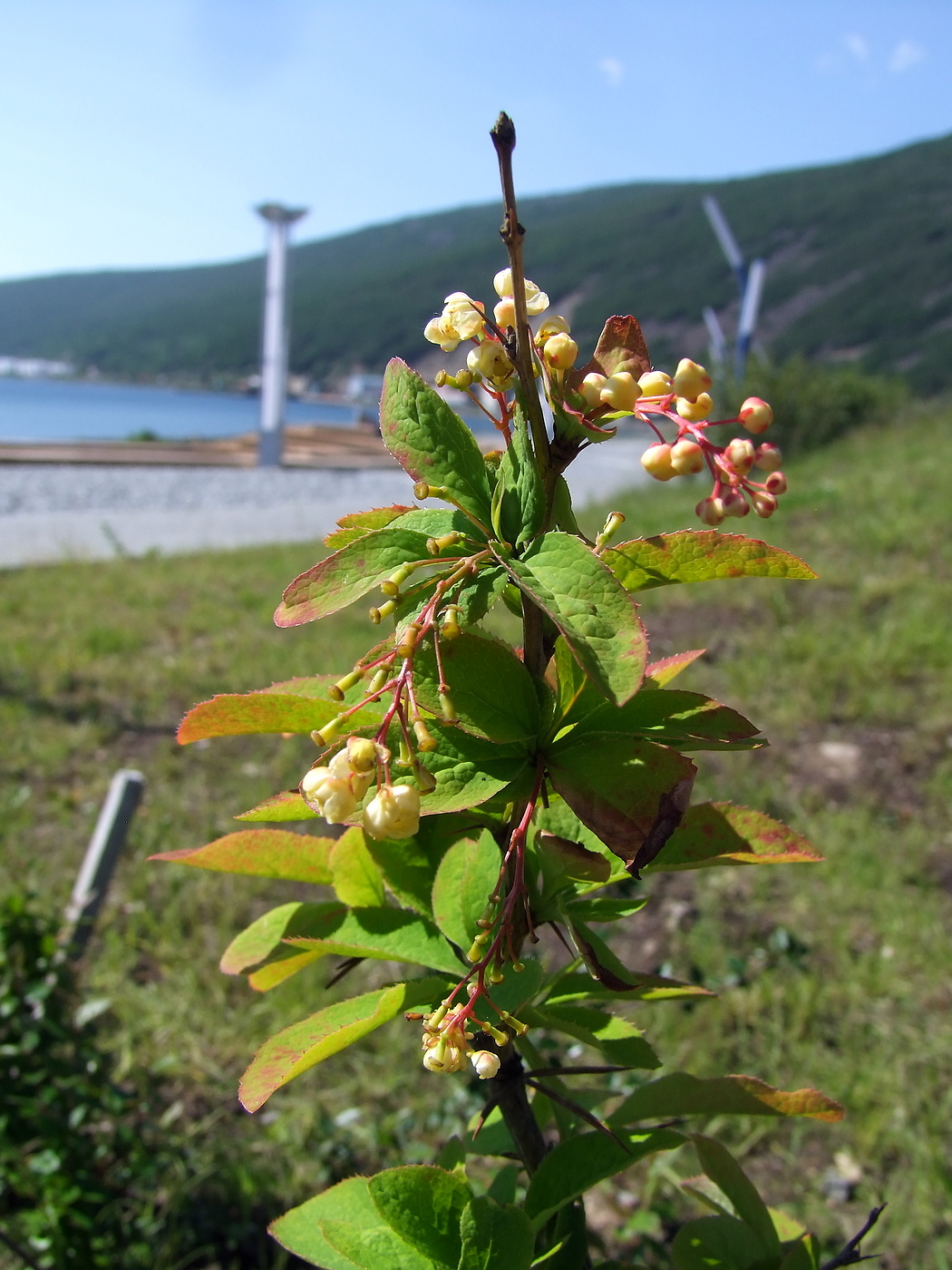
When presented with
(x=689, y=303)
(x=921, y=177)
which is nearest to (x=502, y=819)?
(x=689, y=303)

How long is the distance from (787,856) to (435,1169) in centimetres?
29

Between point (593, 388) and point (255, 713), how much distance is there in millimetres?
280

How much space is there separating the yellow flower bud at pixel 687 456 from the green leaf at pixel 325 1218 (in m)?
0.50

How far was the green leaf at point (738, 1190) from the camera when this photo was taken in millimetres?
672

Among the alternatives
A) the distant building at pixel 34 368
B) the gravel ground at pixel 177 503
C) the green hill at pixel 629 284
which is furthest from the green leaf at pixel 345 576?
the distant building at pixel 34 368

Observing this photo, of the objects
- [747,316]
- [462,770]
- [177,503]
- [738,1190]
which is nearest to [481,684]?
[462,770]

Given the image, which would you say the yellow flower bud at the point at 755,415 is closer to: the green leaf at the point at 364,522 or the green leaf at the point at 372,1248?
the green leaf at the point at 364,522

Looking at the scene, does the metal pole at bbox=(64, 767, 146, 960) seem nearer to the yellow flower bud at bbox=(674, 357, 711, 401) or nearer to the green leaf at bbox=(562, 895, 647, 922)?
the green leaf at bbox=(562, 895, 647, 922)

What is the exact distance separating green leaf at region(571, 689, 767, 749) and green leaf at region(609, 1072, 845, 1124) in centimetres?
28

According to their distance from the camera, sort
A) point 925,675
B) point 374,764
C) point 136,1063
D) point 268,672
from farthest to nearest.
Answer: point 268,672, point 925,675, point 136,1063, point 374,764

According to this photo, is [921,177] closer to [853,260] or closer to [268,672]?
[853,260]

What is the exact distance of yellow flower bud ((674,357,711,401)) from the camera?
18.3 inches

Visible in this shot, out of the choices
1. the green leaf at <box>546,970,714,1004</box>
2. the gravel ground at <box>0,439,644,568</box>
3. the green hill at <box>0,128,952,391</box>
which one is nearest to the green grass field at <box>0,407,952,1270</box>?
the green leaf at <box>546,970,714,1004</box>

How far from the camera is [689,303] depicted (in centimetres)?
5212
